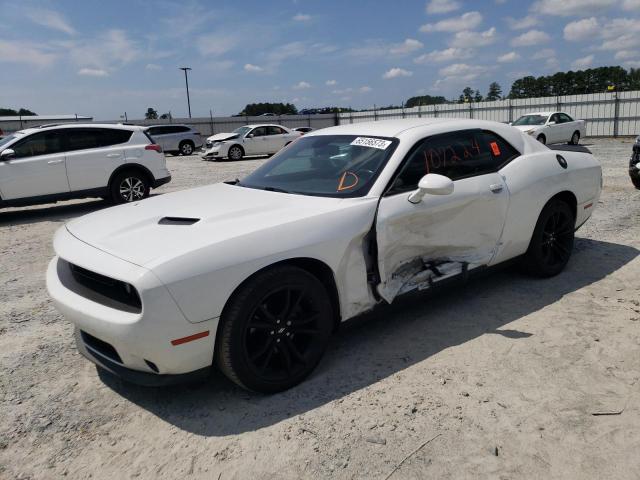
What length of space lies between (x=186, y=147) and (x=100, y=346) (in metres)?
23.4

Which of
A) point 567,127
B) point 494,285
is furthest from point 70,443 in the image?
point 567,127

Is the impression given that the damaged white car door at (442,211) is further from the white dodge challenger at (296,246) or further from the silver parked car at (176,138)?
the silver parked car at (176,138)

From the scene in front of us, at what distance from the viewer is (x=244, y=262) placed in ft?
8.83

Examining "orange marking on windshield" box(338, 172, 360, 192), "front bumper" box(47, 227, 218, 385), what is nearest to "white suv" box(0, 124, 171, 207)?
"front bumper" box(47, 227, 218, 385)

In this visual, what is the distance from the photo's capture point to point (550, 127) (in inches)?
738

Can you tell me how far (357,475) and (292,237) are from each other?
1272mm

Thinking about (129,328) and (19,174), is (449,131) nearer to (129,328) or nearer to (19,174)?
(129,328)

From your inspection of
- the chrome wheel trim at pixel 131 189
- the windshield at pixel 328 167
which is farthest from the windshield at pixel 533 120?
the windshield at pixel 328 167

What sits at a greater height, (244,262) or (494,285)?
(244,262)

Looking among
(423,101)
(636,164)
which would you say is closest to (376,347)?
(636,164)

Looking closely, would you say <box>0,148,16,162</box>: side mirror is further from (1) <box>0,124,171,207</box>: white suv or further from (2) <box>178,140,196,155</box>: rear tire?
(2) <box>178,140,196,155</box>: rear tire

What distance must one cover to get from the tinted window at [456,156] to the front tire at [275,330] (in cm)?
99

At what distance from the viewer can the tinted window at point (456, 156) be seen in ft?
11.8

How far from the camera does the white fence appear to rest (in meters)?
24.0
